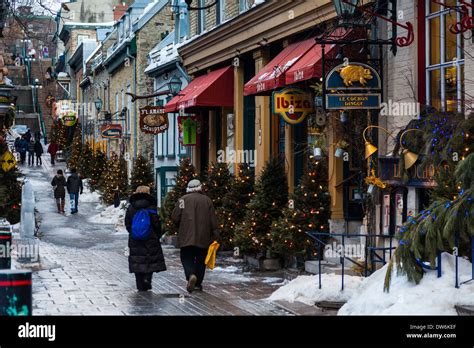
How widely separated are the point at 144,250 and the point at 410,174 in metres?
4.04

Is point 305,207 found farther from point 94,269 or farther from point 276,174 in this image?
point 94,269

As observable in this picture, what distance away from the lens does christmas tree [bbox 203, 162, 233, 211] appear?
925 inches

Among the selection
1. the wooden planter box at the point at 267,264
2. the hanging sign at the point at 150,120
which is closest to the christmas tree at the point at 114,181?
the hanging sign at the point at 150,120

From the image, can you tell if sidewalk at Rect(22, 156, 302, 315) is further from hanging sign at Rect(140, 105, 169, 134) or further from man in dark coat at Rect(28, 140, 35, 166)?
man in dark coat at Rect(28, 140, 35, 166)

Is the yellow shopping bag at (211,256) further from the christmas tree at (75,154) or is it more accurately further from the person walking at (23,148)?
the person walking at (23,148)

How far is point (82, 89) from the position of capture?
2424 inches

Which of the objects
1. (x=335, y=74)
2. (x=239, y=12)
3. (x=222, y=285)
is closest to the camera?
(x=335, y=74)

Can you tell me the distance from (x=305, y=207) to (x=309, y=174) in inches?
23.1

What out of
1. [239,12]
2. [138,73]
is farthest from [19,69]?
[239,12]

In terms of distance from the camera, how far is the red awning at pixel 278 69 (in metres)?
18.2

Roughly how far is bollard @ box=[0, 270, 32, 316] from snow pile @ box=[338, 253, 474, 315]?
3.72m

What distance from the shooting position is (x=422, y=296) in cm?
1041

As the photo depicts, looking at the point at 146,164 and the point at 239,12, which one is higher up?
the point at 239,12

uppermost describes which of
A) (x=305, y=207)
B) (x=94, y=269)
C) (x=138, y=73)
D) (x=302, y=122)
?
(x=138, y=73)
